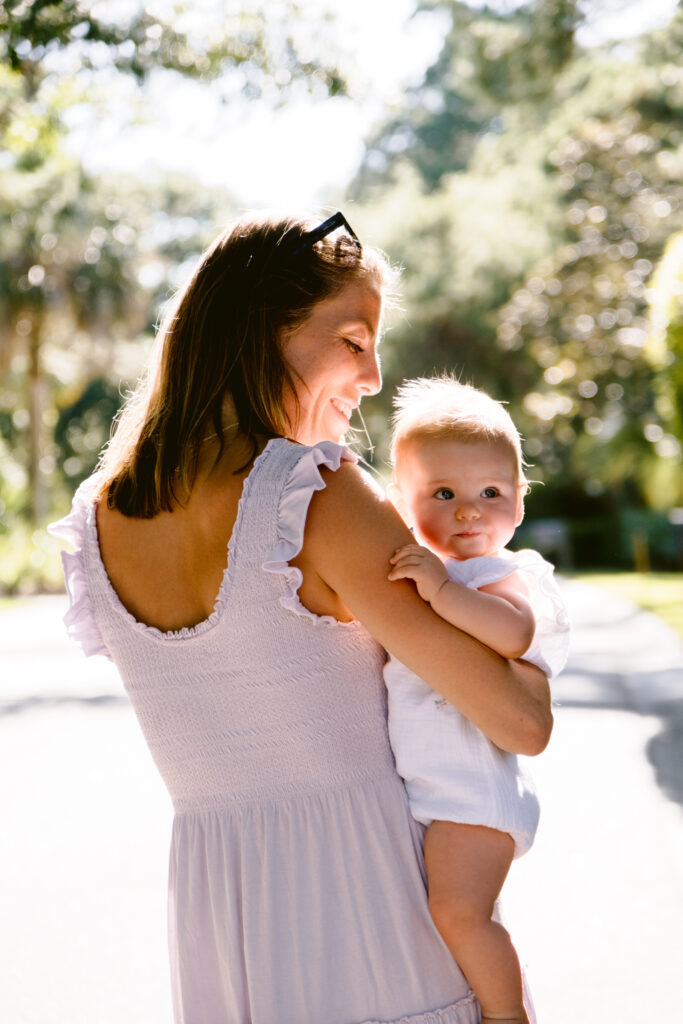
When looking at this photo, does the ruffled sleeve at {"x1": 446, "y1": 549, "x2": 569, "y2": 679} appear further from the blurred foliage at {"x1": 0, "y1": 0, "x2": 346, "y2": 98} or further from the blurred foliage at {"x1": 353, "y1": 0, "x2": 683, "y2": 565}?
the blurred foliage at {"x1": 353, "y1": 0, "x2": 683, "y2": 565}

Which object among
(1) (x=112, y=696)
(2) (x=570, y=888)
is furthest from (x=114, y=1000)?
(1) (x=112, y=696)

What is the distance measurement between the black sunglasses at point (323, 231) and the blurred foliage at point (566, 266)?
41.6 feet

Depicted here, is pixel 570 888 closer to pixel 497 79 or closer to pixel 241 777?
pixel 241 777

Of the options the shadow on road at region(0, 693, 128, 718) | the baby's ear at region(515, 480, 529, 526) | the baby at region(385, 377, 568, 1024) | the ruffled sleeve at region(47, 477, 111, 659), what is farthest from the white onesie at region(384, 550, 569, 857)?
the shadow on road at region(0, 693, 128, 718)

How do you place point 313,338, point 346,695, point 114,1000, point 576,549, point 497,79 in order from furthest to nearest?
point 576,549 < point 497,79 < point 114,1000 < point 313,338 < point 346,695

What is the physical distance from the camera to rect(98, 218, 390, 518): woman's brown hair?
6.15ft

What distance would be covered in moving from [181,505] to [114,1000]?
276cm

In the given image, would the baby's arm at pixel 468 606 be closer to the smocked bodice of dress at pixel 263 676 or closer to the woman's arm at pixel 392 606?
the woman's arm at pixel 392 606

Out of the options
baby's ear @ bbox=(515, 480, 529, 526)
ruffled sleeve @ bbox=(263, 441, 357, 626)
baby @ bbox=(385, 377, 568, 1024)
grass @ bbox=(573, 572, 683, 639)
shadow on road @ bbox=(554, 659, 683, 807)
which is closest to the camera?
ruffled sleeve @ bbox=(263, 441, 357, 626)

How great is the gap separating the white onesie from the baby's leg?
3 centimetres

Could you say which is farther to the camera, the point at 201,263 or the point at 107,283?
the point at 107,283

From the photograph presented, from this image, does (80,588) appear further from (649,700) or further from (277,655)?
(649,700)

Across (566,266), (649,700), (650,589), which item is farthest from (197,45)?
(566,266)

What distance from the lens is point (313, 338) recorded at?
1.95m
